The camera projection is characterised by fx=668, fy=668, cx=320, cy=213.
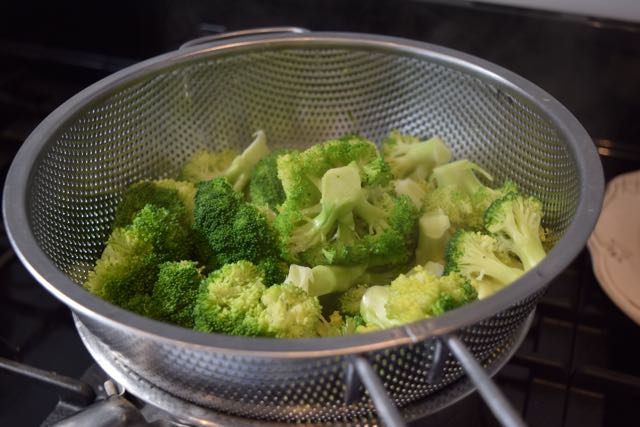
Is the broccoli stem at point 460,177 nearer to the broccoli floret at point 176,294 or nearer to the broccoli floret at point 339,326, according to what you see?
the broccoli floret at point 339,326

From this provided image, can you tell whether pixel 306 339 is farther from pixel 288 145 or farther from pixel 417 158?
pixel 288 145

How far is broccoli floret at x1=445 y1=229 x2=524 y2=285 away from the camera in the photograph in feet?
2.86

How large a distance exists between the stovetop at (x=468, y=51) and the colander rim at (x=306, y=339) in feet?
0.86

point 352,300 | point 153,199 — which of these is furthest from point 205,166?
point 352,300

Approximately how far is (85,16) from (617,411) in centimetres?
136

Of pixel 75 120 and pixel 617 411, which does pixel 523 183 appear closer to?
pixel 617 411

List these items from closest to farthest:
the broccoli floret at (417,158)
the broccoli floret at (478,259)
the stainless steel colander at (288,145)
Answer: the stainless steel colander at (288,145) < the broccoli floret at (478,259) < the broccoli floret at (417,158)

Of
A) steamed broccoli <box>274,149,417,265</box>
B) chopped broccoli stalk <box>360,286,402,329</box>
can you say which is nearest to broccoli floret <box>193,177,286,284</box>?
steamed broccoli <box>274,149,417,265</box>

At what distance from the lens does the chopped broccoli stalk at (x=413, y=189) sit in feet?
3.37

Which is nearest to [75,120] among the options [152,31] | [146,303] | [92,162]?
[92,162]

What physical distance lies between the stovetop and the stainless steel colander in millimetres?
193

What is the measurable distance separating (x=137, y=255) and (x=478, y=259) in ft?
1.50

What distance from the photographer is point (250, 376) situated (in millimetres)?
681

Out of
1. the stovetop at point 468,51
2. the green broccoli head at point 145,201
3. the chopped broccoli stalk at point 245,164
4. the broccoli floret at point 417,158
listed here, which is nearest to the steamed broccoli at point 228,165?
the chopped broccoli stalk at point 245,164
